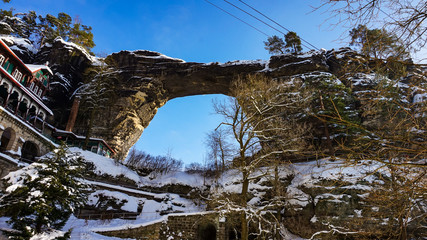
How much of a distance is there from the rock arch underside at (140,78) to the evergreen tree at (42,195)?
1980cm

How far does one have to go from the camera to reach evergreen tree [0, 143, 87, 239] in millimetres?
10055

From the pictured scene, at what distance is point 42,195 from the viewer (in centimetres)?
1052

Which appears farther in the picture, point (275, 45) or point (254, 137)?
point (275, 45)

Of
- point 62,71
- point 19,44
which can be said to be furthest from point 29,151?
Result: point 19,44

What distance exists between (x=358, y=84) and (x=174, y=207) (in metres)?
25.9

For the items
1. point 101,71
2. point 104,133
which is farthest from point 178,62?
point 104,133

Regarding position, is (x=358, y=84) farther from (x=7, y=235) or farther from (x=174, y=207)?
(x=7, y=235)

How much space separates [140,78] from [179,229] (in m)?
24.6

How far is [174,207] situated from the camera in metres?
22.7

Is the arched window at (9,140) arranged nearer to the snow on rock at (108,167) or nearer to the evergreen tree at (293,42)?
the snow on rock at (108,167)

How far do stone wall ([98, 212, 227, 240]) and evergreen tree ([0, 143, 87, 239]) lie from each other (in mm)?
5473

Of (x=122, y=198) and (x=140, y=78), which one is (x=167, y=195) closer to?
(x=122, y=198)

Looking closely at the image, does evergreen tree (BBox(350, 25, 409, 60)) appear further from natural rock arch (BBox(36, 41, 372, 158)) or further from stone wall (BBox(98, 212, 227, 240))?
natural rock arch (BBox(36, 41, 372, 158))

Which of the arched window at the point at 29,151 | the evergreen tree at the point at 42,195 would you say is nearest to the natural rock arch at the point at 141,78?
the arched window at the point at 29,151
